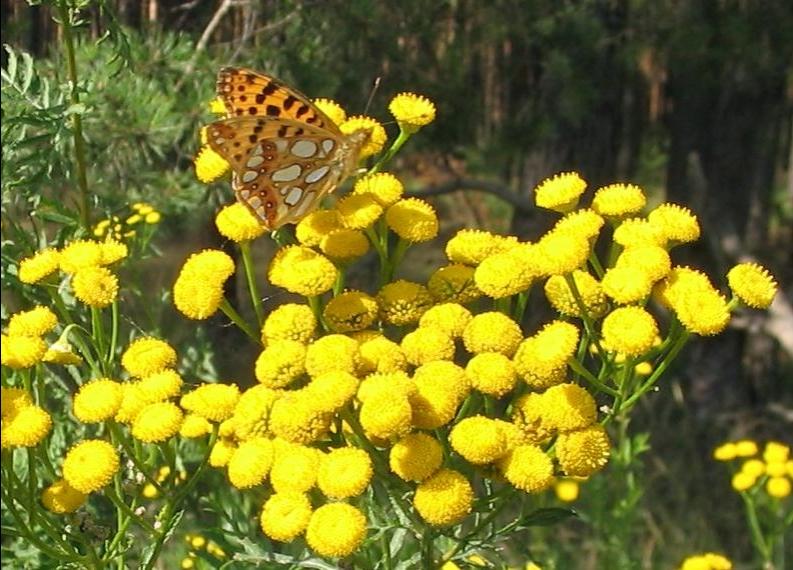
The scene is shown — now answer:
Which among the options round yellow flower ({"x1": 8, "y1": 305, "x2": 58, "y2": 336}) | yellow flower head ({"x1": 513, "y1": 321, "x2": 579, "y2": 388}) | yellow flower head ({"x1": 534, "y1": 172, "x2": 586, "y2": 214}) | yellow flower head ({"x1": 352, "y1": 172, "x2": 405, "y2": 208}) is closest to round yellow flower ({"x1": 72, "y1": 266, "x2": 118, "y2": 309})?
round yellow flower ({"x1": 8, "y1": 305, "x2": 58, "y2": 336})

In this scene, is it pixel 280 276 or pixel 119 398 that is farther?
pixel 280 276

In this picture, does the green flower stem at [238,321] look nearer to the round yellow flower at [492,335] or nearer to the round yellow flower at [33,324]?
the round yellow flower at [33,324]

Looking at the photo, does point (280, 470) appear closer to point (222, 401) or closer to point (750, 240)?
point (222, 401)

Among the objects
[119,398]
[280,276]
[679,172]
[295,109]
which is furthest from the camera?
[679,172]

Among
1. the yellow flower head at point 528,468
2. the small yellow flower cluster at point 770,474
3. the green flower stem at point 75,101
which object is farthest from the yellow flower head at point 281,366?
the small yellow flower cluster at point 770,474

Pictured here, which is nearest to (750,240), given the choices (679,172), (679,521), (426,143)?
(679,172)
